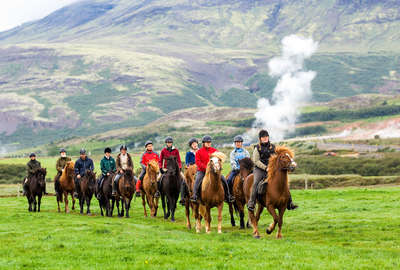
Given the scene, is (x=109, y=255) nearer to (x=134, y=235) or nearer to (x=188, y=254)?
(x=188, y=254)

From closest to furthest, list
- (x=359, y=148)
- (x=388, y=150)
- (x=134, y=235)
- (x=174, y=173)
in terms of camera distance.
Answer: (x=134, y=235) → (x=174, y=173) → (x=388, y=150) → (x=359, y=148)

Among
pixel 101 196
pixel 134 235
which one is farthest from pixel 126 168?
pixel 134 235

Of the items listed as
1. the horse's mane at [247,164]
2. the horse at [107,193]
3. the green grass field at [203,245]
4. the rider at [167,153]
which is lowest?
the green grass field at [203,245]

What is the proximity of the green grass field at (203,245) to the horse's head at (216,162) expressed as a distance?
2561 millimetres

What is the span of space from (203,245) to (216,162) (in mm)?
4667

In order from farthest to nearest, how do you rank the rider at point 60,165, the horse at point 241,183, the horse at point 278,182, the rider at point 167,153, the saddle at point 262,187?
the rider at point 60,165 < the rider at point 167,153 < the horse at point 241,183 < the saddle at point 262,187 < the horse at point 278,182

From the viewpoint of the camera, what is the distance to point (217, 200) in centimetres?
2288

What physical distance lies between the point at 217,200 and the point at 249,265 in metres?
7.91

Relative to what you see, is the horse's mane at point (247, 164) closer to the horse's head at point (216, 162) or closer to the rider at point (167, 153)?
the horse's head at point (216, 162)

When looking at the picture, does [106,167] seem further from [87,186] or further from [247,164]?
[247,164]

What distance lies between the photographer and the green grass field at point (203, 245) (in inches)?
609

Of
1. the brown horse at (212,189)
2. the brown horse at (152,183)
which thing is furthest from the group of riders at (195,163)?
the brown horse at (152,183)

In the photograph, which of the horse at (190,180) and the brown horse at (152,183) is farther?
the brown horse at (152,183)

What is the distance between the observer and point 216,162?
22.1 m
